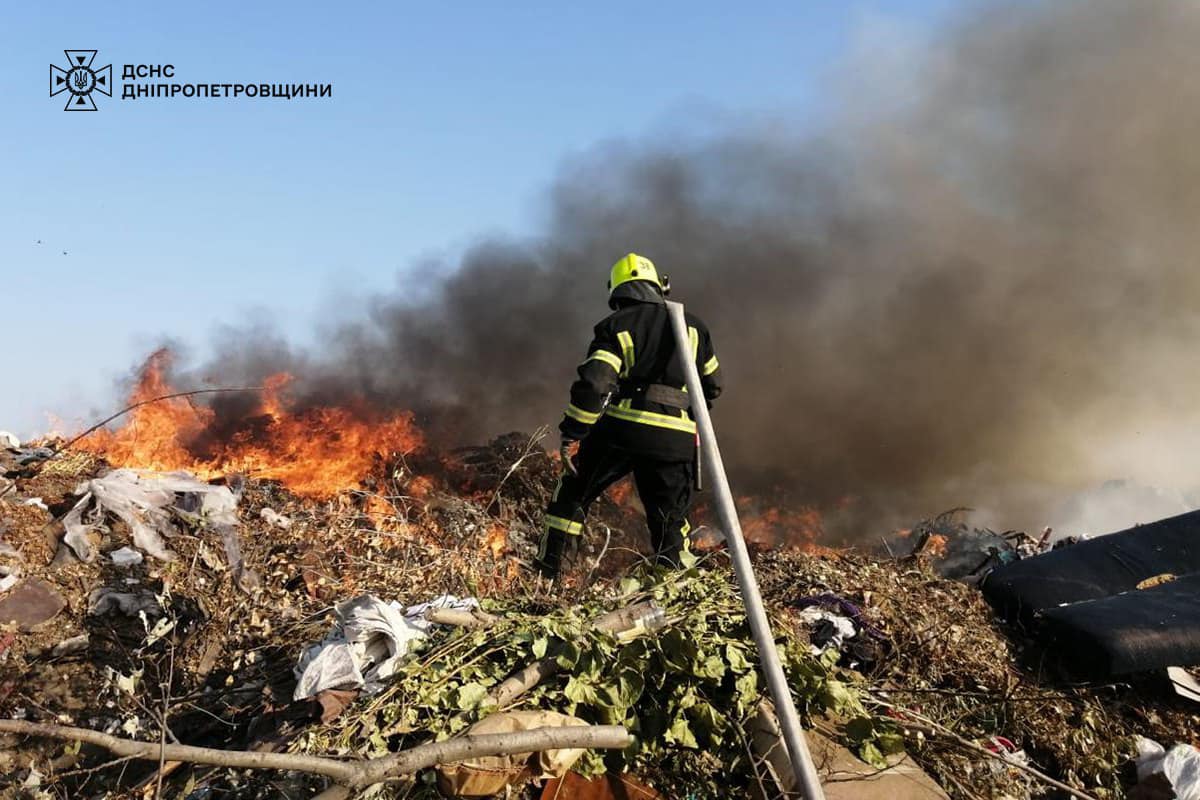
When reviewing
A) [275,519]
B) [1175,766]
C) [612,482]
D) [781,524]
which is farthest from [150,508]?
[781,524]

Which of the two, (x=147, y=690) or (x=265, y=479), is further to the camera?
(x=265, y=479)

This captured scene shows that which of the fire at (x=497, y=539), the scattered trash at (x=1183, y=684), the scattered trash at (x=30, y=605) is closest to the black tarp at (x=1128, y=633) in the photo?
the scattered trash at (x=1183, y=684)

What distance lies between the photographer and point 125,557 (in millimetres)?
5355

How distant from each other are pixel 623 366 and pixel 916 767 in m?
2.57

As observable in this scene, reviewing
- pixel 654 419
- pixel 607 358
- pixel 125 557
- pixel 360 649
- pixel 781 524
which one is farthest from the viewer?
pixel 781 524

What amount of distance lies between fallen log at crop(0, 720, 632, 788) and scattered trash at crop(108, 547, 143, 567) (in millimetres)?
3675

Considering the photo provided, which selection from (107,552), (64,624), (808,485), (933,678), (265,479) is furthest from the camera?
(808,485)

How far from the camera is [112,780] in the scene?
3.23m

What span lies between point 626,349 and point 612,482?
88 cm

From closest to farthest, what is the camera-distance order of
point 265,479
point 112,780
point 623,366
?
point 112,780 < point 623,366 < point 265,479

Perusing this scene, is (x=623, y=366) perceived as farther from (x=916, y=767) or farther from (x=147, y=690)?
(x=147, y=690)

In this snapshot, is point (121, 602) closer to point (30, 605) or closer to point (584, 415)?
point (30, 605)

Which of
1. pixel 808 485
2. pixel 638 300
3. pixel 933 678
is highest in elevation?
pixel 638 300

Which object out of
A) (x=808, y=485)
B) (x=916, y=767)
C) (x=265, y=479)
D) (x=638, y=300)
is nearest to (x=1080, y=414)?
(x=808, y=485)
